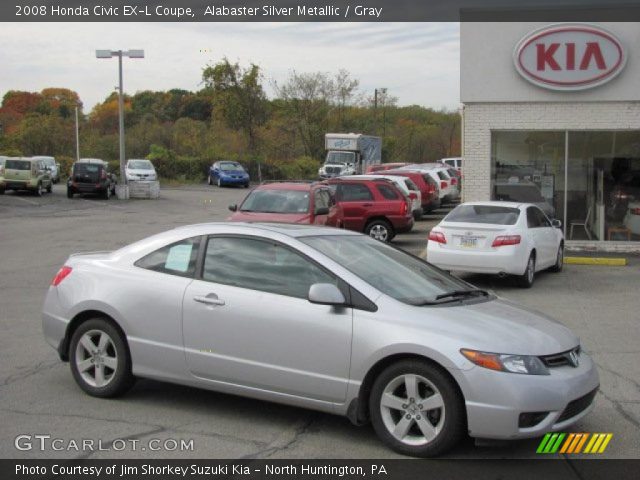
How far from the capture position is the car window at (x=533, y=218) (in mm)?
14831

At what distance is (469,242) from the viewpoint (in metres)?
14.3

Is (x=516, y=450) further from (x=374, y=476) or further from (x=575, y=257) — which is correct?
(x=575, y=257)

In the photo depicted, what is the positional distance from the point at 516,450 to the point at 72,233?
65.0 feet

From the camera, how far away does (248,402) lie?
6.80 m

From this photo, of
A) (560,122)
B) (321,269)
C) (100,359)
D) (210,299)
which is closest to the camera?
(321,269)

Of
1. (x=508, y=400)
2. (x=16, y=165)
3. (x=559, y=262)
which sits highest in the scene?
(x=16, y=165)

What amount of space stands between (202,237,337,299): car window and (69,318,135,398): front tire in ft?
3.19

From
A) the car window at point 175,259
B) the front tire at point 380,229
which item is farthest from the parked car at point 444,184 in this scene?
the car window at point 175,259

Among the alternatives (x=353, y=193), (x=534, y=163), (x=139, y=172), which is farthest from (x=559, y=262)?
(x=139, y=172)

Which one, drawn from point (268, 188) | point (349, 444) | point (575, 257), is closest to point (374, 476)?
point (349, 444)

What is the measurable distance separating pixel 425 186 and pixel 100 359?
23940 mm

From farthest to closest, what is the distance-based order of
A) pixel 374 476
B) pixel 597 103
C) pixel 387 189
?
1. pixel 387 189
2. pixel 597 103
3. pixel 374 476

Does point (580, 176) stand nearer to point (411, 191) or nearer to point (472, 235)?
point (472, 235)

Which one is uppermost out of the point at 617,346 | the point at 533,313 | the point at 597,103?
the point at 597,103
